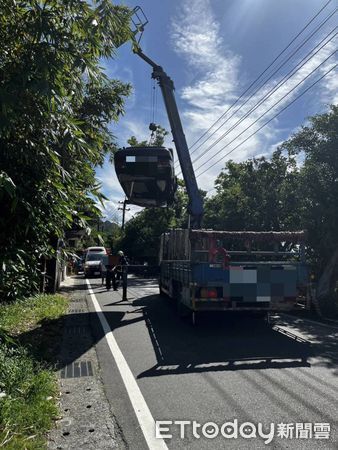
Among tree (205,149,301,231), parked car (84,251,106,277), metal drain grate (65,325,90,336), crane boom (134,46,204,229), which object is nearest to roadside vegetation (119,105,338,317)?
tree (205,149,301,231)

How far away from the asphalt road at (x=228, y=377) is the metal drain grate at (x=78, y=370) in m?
0.29

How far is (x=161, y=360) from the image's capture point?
6.66 m

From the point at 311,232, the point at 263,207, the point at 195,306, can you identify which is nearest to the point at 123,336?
the point at 195,306

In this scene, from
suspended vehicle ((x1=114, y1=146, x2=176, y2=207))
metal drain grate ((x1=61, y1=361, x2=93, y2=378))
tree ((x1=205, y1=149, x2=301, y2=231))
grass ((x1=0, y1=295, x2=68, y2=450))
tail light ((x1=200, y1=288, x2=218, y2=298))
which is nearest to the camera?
grass ((x1=0, y1=295, x2=68, y2=450))

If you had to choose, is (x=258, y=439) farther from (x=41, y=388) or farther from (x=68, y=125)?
(x=68, y=125)

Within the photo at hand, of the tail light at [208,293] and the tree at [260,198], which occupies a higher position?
the tree at [260,198]

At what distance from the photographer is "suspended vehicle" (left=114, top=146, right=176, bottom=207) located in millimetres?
12078

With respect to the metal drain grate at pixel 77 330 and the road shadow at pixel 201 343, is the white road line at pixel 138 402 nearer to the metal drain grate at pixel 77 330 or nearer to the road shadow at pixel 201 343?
the road shadow at pixel 201 343

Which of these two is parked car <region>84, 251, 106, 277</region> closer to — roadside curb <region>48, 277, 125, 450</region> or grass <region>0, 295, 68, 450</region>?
grass <region>0, 295, 68, 450</region>

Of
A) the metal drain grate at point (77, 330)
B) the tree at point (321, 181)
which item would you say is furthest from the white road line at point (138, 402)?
the tree at point (321, 181)

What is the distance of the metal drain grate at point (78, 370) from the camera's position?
5.93 metres

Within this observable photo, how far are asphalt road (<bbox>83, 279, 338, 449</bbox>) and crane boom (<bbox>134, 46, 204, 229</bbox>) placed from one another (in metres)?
4.84

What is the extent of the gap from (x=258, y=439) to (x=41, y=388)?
8.21 ft

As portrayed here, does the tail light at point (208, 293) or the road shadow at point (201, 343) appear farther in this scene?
the tail light at point (208, 293)
